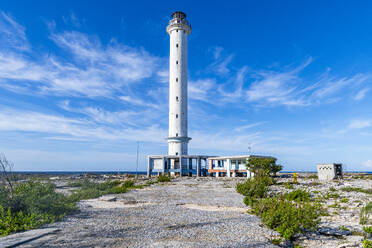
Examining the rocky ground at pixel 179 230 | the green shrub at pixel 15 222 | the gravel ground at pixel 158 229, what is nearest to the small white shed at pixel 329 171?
the rocky ground at pixel 179 230

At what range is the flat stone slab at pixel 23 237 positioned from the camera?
6153 millimetres

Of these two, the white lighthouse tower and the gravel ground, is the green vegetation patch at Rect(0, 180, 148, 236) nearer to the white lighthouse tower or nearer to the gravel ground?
the gravel ground

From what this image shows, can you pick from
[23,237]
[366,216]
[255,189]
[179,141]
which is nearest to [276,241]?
[366,216]

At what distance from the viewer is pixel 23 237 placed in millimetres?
6762

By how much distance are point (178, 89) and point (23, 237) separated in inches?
1497

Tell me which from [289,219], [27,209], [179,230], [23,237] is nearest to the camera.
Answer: [23,237]

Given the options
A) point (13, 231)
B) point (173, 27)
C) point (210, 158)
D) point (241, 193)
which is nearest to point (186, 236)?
point (13, 231)

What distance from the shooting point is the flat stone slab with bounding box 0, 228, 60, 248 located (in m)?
6.15

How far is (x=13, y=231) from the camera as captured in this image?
7.61m

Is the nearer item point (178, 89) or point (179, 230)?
point (179, 230)

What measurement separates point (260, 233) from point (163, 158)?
35717 millimetres

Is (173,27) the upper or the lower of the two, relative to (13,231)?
upper

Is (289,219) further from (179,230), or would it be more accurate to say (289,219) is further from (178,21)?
(178,21)

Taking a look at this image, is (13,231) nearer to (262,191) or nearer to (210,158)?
(262,191)
